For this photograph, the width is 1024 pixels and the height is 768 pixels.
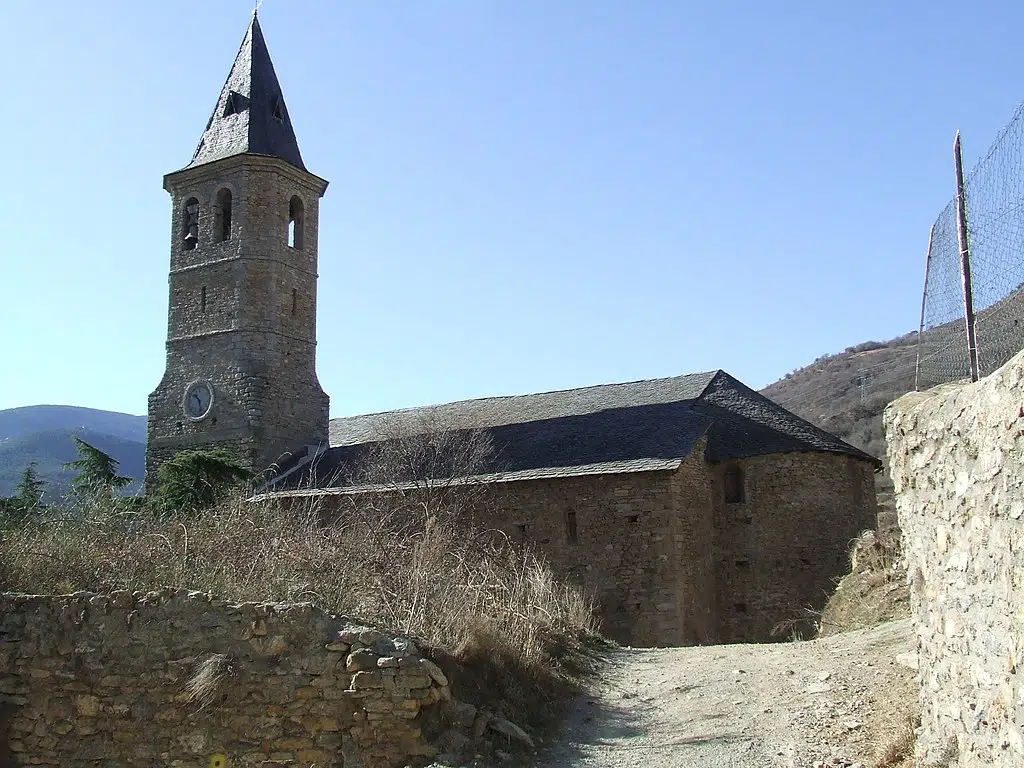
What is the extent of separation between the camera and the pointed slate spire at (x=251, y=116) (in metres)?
27.7

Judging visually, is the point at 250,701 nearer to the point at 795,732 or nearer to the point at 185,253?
the point at 795,732

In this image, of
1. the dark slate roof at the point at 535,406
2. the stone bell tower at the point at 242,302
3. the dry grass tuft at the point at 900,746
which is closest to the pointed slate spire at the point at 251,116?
the stone bell tower at the point at 242,302

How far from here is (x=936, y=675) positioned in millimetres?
5625

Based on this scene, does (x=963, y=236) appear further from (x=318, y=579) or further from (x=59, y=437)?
(x=59, y=437)

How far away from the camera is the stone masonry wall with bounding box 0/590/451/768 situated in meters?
7.57

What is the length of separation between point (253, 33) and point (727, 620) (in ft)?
73.3

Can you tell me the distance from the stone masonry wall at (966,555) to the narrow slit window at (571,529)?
13.0 meters

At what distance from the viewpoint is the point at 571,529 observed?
19.2 meters

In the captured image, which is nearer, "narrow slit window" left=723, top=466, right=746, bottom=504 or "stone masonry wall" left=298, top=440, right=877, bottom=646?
"stone masonry wall" left=298, top=440, right=877, bottom=646

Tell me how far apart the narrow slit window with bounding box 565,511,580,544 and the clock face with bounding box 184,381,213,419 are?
37.3 ft

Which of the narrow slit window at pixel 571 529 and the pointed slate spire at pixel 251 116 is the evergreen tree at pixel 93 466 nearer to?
the pointed slate spire at pixel 251 116

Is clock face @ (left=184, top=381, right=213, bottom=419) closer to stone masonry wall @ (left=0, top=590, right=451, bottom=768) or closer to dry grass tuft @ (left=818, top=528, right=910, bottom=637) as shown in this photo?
dry grass tuft @ (left=818, top=528, right=910, bottom=637)

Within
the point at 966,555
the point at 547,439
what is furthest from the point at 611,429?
the point at 966,555

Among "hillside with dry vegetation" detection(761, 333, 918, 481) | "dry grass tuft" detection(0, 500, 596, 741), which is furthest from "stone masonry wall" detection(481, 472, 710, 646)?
"hillside with dry vegetation" detection(761, 333, 918, 481)
